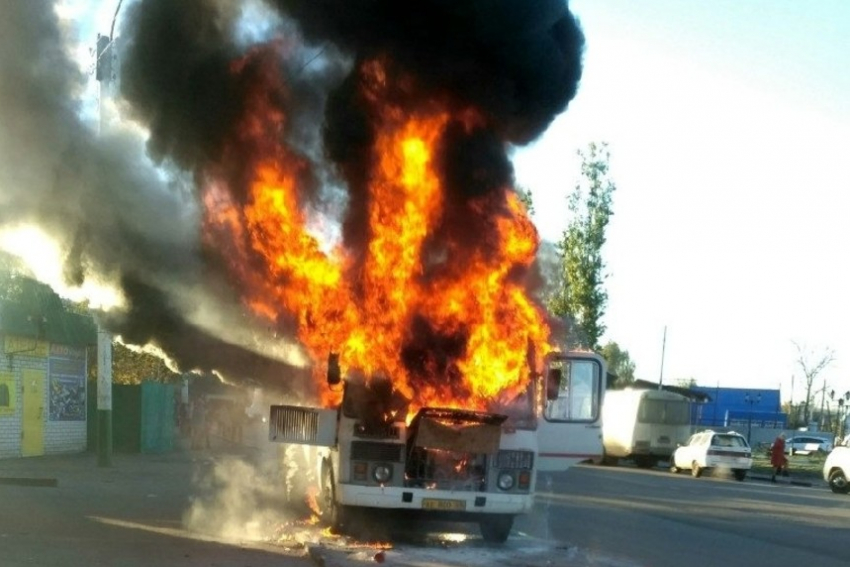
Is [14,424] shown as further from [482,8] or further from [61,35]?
[482,8]

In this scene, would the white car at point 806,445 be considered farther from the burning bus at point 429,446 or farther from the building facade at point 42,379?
the burning bus at point 429,446

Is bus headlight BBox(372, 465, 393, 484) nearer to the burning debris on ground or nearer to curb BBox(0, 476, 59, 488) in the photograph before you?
the burning debris on ground

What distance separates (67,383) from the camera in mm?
33469

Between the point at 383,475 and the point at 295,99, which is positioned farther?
the point at 295,99

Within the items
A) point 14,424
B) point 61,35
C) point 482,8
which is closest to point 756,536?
point 482,8

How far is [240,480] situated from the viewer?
2019 centimetres

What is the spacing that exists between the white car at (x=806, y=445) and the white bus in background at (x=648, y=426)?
26896 mm

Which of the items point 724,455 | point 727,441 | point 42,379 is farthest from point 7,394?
point 727,441

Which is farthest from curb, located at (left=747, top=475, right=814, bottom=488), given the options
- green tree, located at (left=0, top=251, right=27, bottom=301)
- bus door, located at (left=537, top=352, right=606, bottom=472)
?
bus door, located at (left=537, top=352, right=606, bottom=472)

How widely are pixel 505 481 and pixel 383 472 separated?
58.2 inches

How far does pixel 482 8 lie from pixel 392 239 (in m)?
2.90

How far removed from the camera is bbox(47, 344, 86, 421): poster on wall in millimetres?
32312

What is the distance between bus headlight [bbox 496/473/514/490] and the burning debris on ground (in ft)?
2.81

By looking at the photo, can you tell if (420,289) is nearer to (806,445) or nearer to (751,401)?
(806,445)
